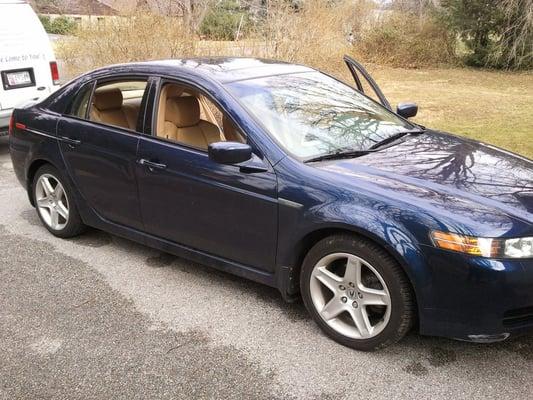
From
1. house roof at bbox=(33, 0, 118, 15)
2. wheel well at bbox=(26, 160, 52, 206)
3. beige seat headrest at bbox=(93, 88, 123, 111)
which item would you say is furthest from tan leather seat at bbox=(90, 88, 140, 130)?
house roof at bbox=(33, 0, 118, 15)

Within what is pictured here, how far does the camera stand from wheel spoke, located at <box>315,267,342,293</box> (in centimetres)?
305

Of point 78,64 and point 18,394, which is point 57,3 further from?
point 18,394

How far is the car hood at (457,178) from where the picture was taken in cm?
271

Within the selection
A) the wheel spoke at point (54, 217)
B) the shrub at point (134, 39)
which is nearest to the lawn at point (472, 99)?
the shrub at point (134, 39)

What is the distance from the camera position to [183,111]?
399 cm

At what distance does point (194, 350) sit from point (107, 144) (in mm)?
1705

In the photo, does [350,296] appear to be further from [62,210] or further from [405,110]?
[62,210]

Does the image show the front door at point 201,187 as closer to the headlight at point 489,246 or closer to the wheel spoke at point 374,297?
the wheel spoke at point 374,297

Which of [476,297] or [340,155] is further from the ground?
[340,155]

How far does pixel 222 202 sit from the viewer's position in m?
3.38

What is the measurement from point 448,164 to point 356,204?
77cm

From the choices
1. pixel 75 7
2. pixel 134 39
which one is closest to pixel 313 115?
pixel 134 39

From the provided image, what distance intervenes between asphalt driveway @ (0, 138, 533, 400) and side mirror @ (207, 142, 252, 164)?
3.28 feet

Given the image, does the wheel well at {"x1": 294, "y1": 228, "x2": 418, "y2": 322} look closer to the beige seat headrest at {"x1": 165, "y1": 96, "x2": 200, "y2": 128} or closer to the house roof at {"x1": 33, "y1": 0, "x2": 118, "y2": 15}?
the beige seat headrest at {"x1": 165, "y1": 96, "x2": 200, "y2": 128}
